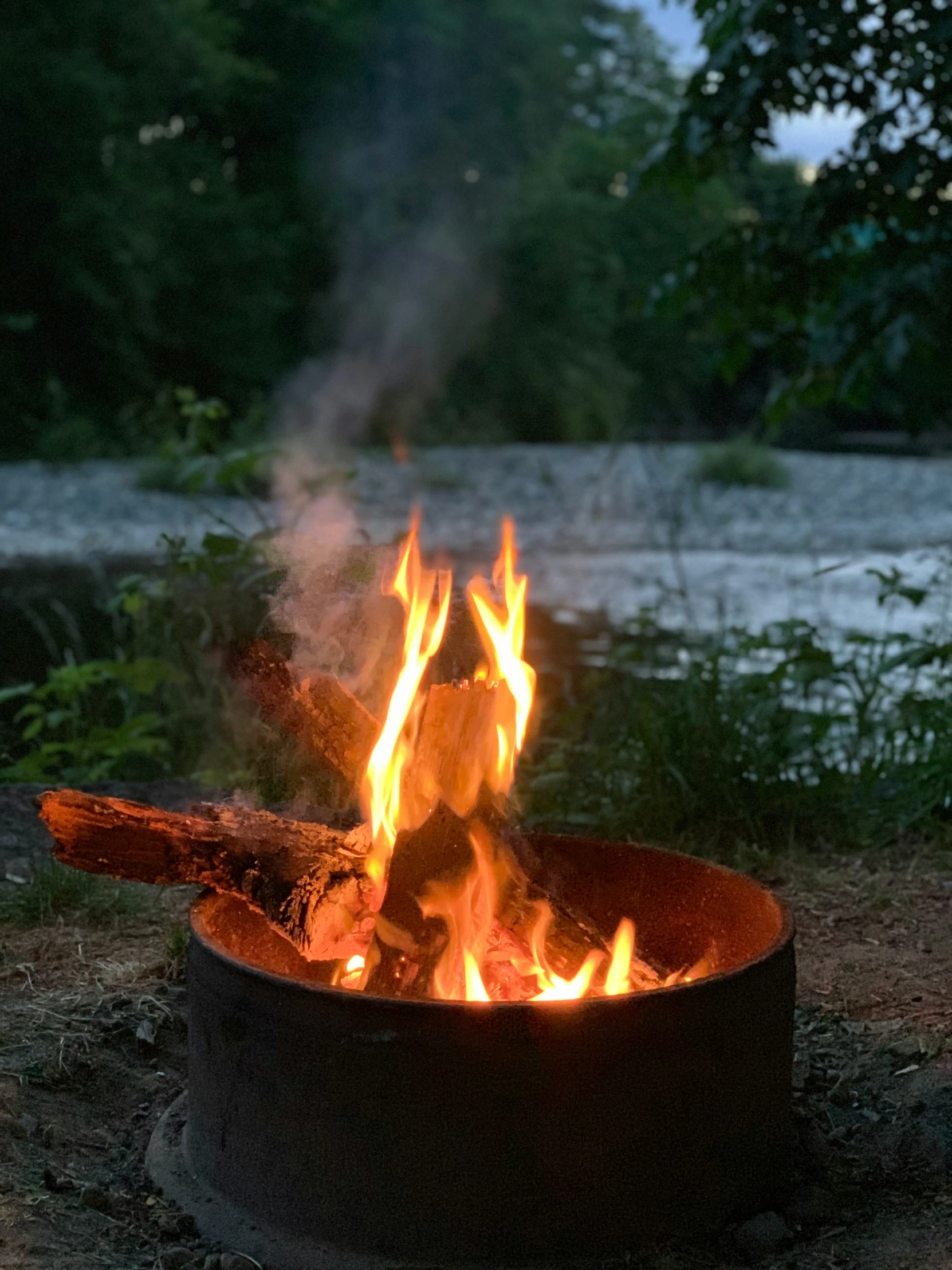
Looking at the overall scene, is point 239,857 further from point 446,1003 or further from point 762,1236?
point 762,1236

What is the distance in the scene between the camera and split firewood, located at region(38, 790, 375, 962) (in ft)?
6.82

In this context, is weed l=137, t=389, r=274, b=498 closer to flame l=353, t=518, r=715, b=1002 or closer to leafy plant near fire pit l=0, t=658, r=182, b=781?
leafy plant near fire pit l=0, t=658, r=182, b=781

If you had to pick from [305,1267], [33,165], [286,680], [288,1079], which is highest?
[33,165]

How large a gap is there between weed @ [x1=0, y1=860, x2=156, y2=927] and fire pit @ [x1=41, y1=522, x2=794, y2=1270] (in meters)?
0.85

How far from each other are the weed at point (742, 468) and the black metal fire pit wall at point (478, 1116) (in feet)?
52.5

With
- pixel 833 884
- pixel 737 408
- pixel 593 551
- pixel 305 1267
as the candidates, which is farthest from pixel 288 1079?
pixel 737 408

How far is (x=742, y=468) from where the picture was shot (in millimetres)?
17891

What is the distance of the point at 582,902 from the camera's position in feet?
8.22

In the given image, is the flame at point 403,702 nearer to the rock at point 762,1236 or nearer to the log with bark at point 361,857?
the log with bark at point 361,857

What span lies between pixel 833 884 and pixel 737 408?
33.6m

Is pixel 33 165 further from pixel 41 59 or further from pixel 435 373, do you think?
pixel 435 373

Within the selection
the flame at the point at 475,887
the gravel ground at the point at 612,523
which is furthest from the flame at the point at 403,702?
the gravel ground at the point at 612,523

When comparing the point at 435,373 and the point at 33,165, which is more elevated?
the point at 33,165

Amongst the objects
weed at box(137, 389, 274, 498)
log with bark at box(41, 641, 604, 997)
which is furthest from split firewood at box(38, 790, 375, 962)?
weed at box(137, 389, 274, 498)
